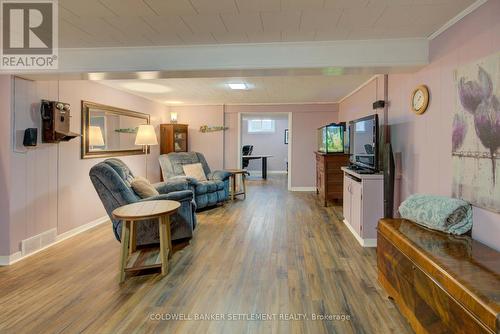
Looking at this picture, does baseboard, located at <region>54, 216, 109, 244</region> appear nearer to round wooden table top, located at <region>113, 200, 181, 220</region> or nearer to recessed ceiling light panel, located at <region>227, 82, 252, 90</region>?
round wooden table top, located at <region>113, 200, 181, 220</region>

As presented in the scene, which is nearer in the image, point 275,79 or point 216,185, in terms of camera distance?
point 275,79

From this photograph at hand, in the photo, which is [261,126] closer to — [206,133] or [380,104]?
[206,133]

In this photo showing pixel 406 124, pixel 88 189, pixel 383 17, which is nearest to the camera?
pixel 383 17

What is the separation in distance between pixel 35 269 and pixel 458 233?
3637 mm

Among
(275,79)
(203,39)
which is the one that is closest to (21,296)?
(203,39)

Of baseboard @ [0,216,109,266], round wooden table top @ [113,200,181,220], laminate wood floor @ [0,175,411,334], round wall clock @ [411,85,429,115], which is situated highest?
round wall clock @ [411,85,429,115]

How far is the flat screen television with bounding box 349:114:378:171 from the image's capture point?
3312 millimetres

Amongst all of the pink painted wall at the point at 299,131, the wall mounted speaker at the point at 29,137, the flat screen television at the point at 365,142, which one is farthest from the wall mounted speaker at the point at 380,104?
the wall mounted speaker at the point at 29,137

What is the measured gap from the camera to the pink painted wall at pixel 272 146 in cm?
1110

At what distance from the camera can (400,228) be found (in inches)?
81.0

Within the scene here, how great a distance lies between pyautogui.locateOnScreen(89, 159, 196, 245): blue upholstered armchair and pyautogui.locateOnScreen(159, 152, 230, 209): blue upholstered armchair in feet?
4.48

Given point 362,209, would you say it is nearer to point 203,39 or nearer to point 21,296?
point 203,39

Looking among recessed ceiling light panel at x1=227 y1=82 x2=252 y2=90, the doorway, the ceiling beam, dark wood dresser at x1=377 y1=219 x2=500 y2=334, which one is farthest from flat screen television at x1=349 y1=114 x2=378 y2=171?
the doorway

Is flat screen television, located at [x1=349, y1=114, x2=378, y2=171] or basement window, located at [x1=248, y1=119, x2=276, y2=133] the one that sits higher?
basement window, located at [x1=248, y1=119, x2=276, y2=133]
